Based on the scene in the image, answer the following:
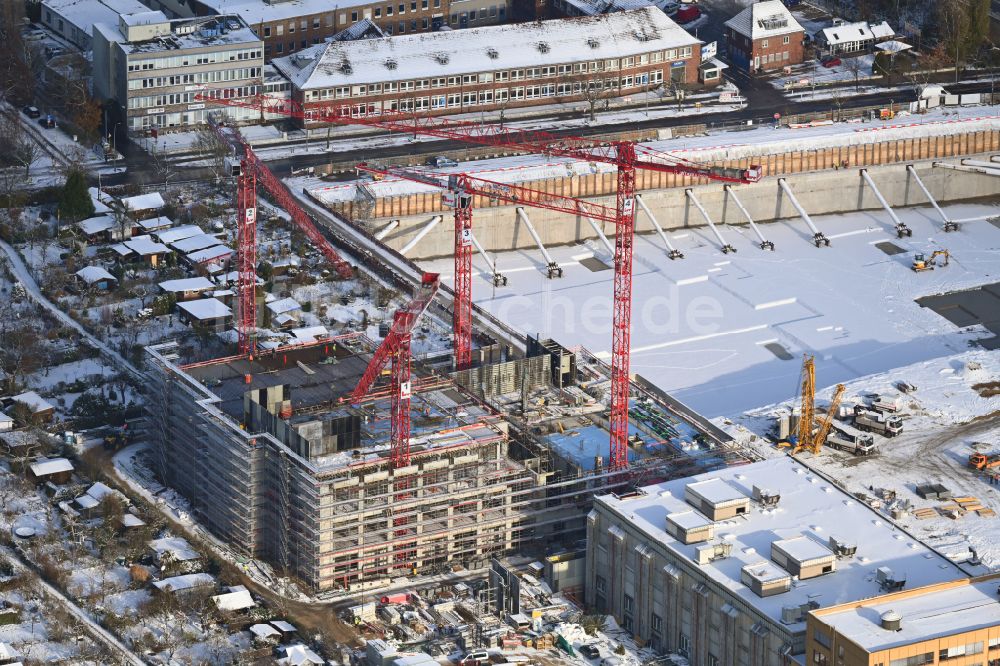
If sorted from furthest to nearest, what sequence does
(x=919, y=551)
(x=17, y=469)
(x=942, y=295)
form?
(x=942, y=295) → (x=17, y=469) → (x=919, y=551)

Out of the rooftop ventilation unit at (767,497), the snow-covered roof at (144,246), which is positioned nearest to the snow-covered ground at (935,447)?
the rooftop ventilation unit at (767,497)

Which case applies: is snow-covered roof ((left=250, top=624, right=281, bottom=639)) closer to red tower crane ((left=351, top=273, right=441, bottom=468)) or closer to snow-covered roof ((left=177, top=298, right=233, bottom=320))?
red tower crane ((left=351, top=273, right=441, bottom=468))

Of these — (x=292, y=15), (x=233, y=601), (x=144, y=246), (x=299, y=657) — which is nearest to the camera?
(x=299, y=657)

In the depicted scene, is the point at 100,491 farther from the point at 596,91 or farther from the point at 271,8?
the point at 596,91

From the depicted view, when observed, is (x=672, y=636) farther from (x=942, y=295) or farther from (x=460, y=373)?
(x=942, y=295)

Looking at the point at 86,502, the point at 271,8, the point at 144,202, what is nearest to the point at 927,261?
the point at 144,202

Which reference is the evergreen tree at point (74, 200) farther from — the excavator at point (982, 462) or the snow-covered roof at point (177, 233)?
the excavator at point (982, 462)

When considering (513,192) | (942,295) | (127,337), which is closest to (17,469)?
(127,337)
